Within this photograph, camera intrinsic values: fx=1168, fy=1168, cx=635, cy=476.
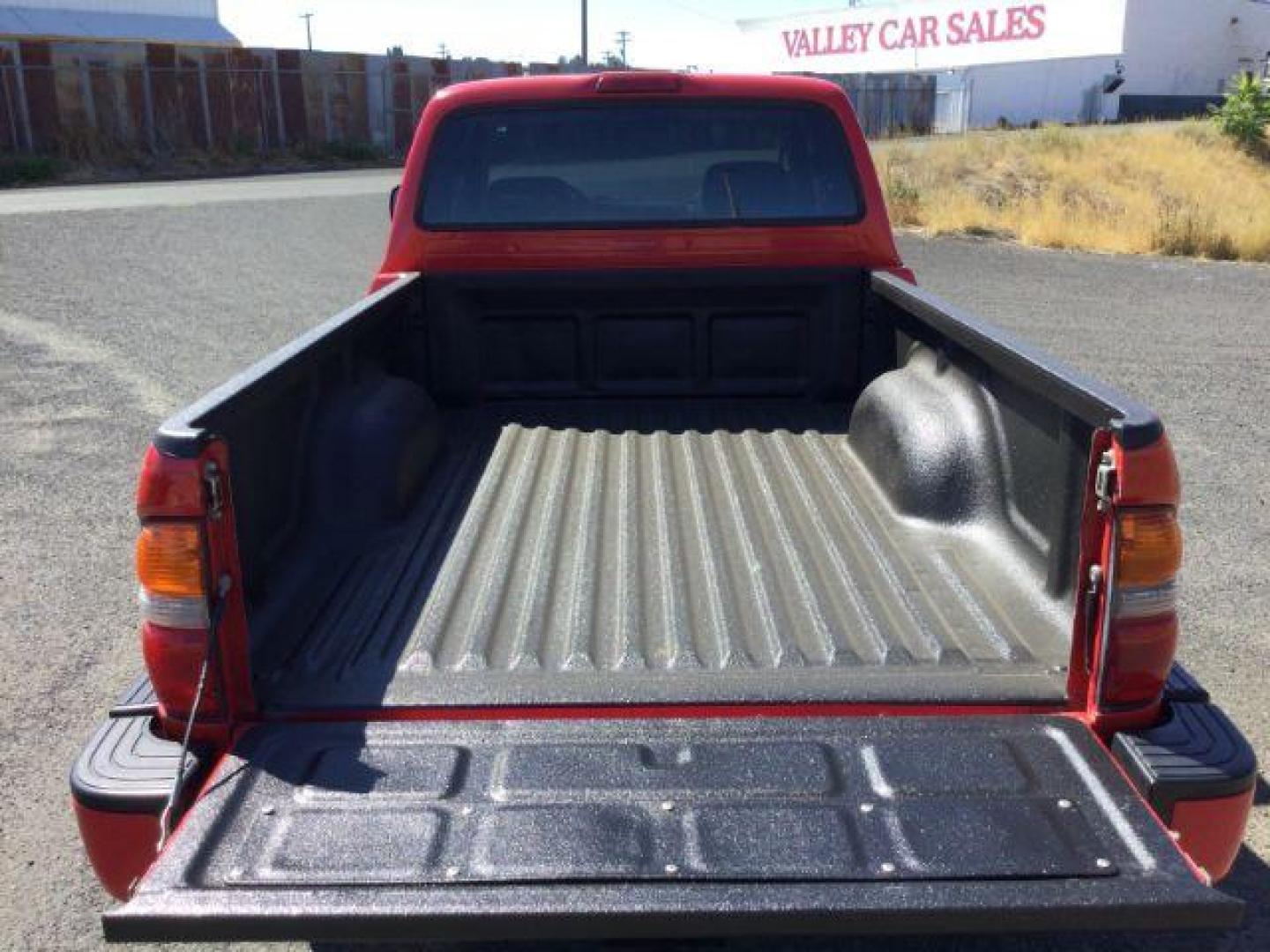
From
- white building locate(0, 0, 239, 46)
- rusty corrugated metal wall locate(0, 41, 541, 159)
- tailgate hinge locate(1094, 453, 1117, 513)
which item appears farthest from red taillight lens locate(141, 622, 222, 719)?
white building locate(0, 0, 239, 46)

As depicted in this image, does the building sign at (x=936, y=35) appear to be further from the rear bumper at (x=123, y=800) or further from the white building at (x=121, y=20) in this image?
the rear bumper at (x=123, y=800)

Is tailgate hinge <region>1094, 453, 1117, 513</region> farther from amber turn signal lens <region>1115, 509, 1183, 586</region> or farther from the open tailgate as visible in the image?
the open tailgate

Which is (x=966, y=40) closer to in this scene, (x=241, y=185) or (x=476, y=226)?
(x=241, y=185)

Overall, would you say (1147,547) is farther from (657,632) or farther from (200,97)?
(200,97)

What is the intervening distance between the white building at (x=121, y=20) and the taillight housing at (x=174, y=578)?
3976 centimetres

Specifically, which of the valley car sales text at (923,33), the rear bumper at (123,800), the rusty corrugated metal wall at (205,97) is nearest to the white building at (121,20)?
the rusty corrugated metal wall at (205,97)

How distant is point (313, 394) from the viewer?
319 cm

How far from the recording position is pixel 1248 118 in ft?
84.2

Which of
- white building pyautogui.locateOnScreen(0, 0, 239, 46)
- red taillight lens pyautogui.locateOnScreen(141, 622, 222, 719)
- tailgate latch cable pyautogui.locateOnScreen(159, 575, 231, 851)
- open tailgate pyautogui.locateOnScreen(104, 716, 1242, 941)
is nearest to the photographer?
open tailgate pyautogui.locateOnScreen(104, 716, 1242, 941)

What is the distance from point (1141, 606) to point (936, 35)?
2093 inches

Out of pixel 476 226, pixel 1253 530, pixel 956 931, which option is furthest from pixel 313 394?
pixel 1253 530

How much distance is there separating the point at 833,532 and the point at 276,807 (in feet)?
5.79

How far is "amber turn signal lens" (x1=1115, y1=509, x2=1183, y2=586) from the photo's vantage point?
7.04 ft

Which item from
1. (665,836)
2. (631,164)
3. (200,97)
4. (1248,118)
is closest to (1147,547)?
(665,836)
